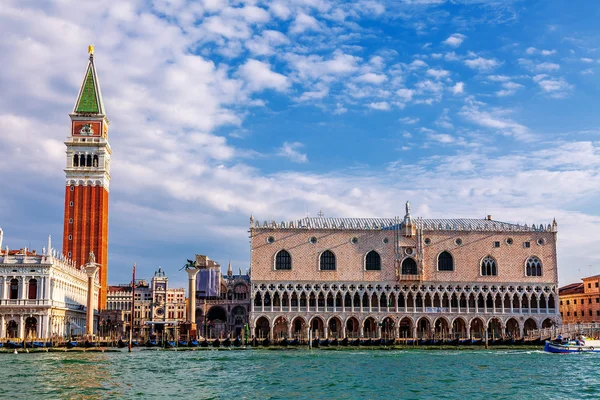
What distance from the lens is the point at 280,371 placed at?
36562 millimetres

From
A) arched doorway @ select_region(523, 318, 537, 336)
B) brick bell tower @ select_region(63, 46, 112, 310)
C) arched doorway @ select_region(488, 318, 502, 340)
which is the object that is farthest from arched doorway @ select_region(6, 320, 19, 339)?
arched doorway @ select_region(523, 318, 537, 336)

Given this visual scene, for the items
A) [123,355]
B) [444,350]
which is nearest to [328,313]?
[444,350]

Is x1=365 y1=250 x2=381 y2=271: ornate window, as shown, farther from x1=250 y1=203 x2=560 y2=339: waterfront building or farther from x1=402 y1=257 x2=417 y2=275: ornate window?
x1=402 y1=257 x2=417 y2=275: ornate window

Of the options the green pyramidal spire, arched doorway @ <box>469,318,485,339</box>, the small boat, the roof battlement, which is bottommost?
the small boat

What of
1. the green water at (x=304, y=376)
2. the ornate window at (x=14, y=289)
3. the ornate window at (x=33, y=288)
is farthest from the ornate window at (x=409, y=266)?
the ornate window at (x=14, y=289)

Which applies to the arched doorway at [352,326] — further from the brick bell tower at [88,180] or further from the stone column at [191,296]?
the brick bell tower at [88,180]

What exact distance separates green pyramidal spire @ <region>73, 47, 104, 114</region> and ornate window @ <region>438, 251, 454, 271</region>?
3961 centimetres

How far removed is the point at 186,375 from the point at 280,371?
15.0 feet

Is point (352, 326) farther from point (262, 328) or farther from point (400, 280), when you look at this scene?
point (262, 328)

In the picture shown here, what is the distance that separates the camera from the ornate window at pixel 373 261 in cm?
6297

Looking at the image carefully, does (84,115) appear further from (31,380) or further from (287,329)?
(31,380)

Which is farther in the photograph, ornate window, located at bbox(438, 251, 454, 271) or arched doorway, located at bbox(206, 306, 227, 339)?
arched doorway, located at bbox(206, 306, 227, 339)

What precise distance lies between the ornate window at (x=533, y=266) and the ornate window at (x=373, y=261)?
1245 centimetres

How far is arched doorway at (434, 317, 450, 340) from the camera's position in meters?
62.2
